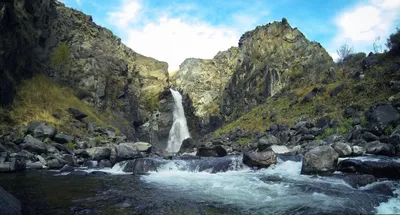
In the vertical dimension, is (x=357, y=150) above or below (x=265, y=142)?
below

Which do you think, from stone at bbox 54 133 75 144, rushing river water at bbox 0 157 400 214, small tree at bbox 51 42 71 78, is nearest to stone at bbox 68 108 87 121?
stone at bbox 54 133 75 144

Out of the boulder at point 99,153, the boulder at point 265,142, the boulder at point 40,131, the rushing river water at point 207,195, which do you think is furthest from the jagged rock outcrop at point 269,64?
the rushing river water at point 207,195

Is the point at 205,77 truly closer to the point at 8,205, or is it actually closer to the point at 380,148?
the point at 380,148

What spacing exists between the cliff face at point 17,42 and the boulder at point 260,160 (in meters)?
22.7

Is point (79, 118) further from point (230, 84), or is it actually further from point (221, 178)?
point (230, 84)

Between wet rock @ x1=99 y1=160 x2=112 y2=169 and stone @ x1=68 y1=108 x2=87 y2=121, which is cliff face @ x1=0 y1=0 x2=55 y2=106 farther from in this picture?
wet rock @ x1=99 y1=160 x2=112 y2=169

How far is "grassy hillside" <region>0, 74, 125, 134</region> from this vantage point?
28828 mm

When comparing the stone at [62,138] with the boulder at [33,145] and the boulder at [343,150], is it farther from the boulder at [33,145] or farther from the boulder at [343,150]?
the boulder at [343,150]

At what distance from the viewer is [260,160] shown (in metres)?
19.9

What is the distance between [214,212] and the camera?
946 cm

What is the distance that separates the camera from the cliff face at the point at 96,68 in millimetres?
48906

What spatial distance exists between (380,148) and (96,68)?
1757 inches

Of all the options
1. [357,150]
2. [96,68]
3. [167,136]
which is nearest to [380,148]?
[357,150]

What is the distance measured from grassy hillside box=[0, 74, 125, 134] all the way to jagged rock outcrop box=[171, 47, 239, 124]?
253 ft
